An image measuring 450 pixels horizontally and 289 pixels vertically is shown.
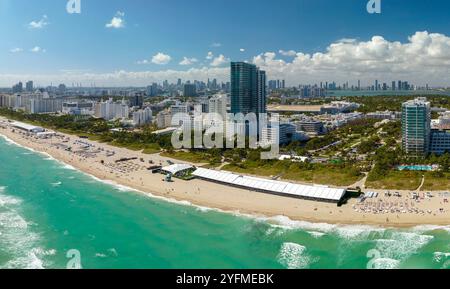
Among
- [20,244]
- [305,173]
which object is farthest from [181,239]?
[305,173]

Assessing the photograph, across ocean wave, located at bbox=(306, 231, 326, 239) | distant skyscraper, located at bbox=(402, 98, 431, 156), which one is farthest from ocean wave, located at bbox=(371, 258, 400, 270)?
distant skyscraper, located at bbox=(402, 98, 431, 156)

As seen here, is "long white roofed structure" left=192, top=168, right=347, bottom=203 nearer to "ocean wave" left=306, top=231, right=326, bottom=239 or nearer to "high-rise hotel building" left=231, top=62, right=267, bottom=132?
"ocean wave" left=306, top=231, right=326, bottom=239

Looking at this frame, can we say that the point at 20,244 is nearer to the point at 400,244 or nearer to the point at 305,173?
the point at 400,244

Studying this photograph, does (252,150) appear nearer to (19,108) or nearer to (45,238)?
(45,238)
